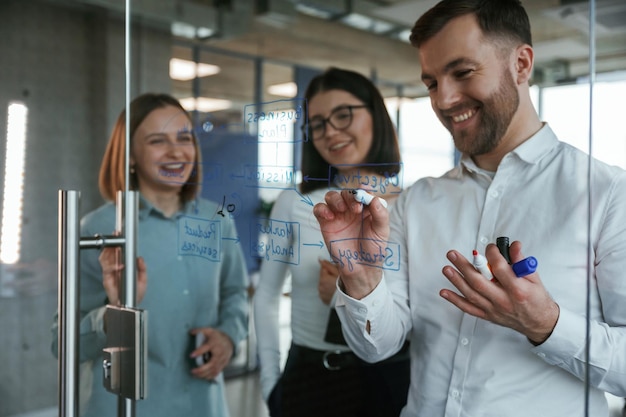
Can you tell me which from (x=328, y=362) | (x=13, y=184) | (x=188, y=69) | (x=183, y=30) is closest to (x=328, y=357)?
(x=328, y=362)

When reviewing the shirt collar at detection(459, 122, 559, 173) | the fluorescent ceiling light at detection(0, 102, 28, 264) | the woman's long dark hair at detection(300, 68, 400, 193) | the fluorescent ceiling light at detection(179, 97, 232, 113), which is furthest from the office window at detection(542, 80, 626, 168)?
the fluorescent ceiling light at detection(0, 102, 28, 264)

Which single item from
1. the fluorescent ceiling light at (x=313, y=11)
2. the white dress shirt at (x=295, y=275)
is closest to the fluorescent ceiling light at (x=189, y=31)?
the fluorescent ceiling light at (x=313, y=11)

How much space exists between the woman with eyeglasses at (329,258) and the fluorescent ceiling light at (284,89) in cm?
5

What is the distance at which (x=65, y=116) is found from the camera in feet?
5.91

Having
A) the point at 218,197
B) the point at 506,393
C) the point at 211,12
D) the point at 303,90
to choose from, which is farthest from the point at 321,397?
the point at 211,12

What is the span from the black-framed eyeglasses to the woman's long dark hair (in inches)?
0.8

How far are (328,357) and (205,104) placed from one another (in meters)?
0.73

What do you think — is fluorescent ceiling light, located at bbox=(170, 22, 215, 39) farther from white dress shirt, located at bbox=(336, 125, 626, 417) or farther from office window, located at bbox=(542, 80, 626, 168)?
office window, located at bbox=(542, 80, 626, 168)

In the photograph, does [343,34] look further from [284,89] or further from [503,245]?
[503,245]

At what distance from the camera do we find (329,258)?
1249 mm

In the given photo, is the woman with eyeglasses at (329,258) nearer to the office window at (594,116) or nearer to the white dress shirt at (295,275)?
the white dress shirt at (295,275)

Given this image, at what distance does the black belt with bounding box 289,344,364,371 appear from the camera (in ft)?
4.10

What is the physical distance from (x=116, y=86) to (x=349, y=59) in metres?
0.81

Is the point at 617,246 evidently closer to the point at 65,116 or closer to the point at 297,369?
the point at 297,369
